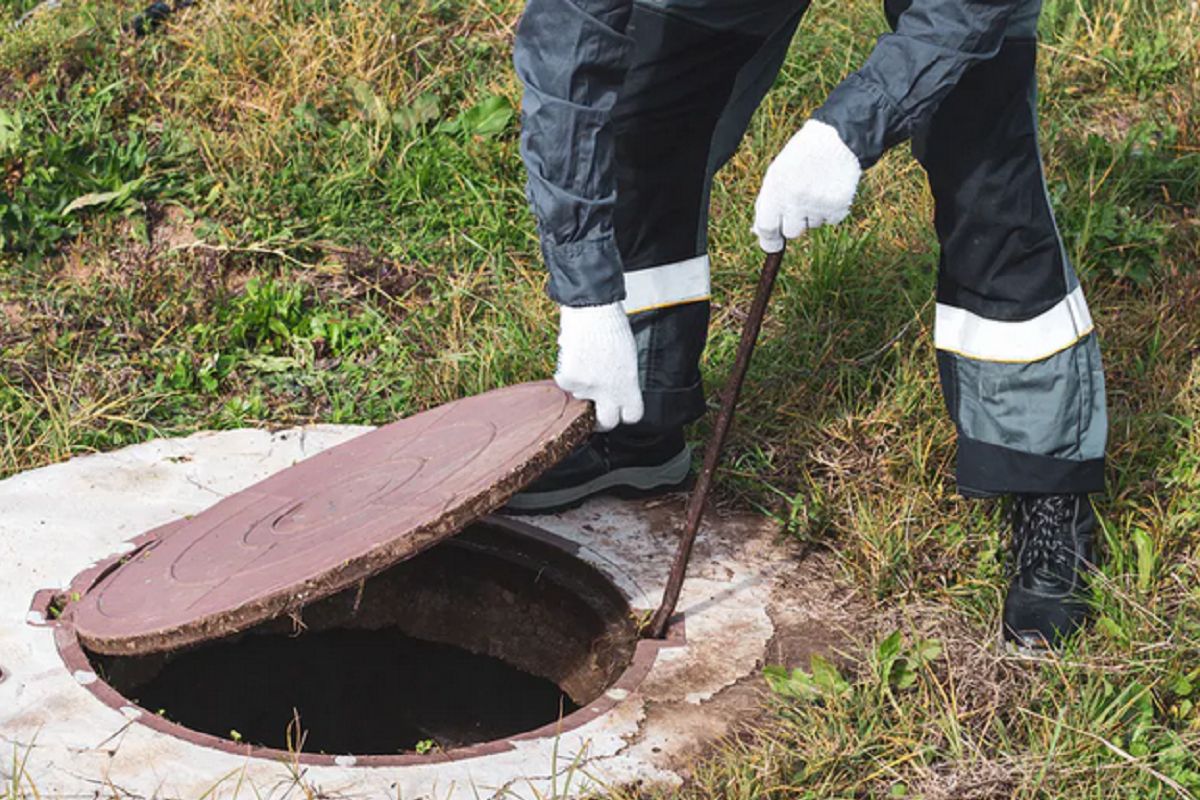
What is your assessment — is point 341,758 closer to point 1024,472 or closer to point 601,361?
point 601,361

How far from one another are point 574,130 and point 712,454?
2.30 ft

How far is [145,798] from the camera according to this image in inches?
95.4

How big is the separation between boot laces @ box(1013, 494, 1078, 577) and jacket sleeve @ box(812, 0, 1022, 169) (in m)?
0.90

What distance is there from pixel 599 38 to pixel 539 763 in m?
1.21

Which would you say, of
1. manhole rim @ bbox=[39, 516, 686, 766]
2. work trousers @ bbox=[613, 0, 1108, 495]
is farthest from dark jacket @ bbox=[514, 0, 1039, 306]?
manhole rim @ bbox=[39, 516, 686, 766]

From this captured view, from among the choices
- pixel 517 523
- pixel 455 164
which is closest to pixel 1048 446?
pixel 517 523

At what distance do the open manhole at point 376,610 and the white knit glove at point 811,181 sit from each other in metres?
0.49

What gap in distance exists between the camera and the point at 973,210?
2.93 meters

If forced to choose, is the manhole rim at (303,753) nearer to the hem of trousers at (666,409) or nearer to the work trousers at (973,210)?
the hem of trousers at (666,409)

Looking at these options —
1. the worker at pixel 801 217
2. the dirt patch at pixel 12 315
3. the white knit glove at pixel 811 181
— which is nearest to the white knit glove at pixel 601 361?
the worker at pixel 801 217

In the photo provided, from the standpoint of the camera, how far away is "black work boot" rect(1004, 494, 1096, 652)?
3.05 m

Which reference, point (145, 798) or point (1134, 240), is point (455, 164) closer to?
point (1134, 240)

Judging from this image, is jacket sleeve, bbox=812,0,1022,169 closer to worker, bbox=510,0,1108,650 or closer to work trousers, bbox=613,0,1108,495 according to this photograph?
worker, bbox=510,0,1108,650

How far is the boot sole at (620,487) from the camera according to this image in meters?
3.46
